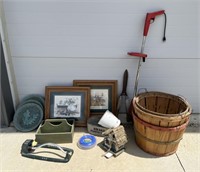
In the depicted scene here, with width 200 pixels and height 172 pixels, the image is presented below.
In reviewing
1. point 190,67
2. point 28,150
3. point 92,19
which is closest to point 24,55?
point 92,19

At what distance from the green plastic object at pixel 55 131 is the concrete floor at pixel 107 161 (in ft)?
0.31

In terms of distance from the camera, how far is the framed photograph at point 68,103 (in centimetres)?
246

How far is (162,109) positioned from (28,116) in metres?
Result: 1.62

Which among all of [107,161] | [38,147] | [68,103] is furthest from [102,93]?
[38,147]

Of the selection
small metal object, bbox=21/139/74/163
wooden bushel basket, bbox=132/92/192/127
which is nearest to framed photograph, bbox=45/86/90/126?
small metal object, bbox=21/139/74/163

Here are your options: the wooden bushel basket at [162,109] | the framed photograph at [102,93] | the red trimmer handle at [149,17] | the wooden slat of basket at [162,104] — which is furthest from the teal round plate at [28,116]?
the red trimmer handle at [149,17]

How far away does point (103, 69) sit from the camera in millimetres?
2477

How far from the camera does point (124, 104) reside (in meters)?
2.58

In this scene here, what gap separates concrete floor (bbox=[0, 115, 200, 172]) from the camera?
1.87 metres

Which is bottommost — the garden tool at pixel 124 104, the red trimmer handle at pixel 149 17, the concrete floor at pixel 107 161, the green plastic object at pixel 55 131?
the concrete floor at pixel 107 161

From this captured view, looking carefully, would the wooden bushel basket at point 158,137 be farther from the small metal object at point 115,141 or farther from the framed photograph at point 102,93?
the framed photograph at point 102,93

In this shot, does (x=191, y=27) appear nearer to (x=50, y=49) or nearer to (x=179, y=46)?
(x=179, y=46)

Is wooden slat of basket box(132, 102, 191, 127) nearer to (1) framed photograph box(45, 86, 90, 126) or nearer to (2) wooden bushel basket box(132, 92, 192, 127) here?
(2) wooden bushel basket box(132, 92, 192, 127)

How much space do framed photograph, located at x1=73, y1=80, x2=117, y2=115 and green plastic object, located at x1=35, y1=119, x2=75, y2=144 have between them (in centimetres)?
39
